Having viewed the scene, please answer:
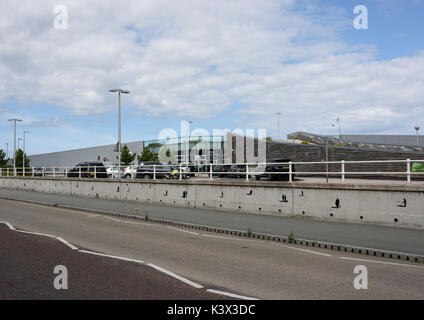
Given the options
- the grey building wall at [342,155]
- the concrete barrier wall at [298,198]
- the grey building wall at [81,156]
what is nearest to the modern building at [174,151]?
the grey building wall at [81,156]

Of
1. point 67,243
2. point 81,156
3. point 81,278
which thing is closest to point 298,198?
point 67,243

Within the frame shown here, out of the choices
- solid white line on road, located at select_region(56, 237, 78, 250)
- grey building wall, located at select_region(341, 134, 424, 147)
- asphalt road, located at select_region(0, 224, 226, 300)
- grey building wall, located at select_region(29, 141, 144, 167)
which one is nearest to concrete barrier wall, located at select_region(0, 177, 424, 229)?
solid white line on road, located at select_region(56, 237, 78, 250)

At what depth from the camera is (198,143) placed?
76.2 meters

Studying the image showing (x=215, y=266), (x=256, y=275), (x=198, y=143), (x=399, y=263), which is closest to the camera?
(x=256, y=275)

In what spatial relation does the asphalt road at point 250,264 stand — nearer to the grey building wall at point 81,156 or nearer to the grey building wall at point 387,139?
the grey building wall at point 81,156

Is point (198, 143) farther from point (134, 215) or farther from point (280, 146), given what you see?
point (134, 215)

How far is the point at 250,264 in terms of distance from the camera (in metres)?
8.32

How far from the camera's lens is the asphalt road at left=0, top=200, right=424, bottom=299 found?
6.47 meters

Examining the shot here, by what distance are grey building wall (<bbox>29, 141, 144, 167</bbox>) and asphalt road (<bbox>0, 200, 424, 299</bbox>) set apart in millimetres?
64438

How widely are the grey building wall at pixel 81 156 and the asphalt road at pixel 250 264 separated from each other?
6444 cm

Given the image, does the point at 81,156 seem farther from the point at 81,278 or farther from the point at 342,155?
the point at 81,278

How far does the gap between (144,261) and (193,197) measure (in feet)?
38.5

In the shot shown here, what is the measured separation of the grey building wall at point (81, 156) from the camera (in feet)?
278
